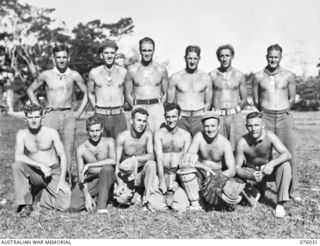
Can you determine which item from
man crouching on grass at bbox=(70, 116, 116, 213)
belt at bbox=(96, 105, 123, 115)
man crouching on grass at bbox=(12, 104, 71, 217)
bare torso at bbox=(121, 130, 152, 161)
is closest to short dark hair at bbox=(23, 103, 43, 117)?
man crouching on grass at bbox=(12, 104, 71, 217)

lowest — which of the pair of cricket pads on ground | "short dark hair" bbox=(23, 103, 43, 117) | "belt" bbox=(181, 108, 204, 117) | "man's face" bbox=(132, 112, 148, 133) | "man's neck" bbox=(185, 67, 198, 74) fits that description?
the pair of cricket pads on ground

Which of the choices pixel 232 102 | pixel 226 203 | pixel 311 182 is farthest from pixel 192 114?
pixel 311 182

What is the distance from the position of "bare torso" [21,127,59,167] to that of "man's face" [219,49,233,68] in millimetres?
2969

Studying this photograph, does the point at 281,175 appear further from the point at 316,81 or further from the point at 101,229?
the point at 316,81

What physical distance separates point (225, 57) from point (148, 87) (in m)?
1.37

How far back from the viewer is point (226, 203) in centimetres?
616

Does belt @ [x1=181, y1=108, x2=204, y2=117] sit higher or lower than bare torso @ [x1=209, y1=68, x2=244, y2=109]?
lower

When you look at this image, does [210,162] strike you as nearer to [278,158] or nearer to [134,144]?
[278,158]

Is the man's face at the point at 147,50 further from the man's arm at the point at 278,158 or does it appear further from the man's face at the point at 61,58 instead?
the man's arm at the point at 278,158

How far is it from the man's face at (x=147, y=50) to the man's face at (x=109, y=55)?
0.49 m

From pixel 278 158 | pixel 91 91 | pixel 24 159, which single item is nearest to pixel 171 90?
pixel 91 91

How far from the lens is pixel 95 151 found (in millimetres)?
6625

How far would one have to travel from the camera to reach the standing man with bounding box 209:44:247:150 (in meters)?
7.08

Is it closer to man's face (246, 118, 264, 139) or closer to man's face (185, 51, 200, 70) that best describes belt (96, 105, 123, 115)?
man's face (185, 51, 200, 70)
